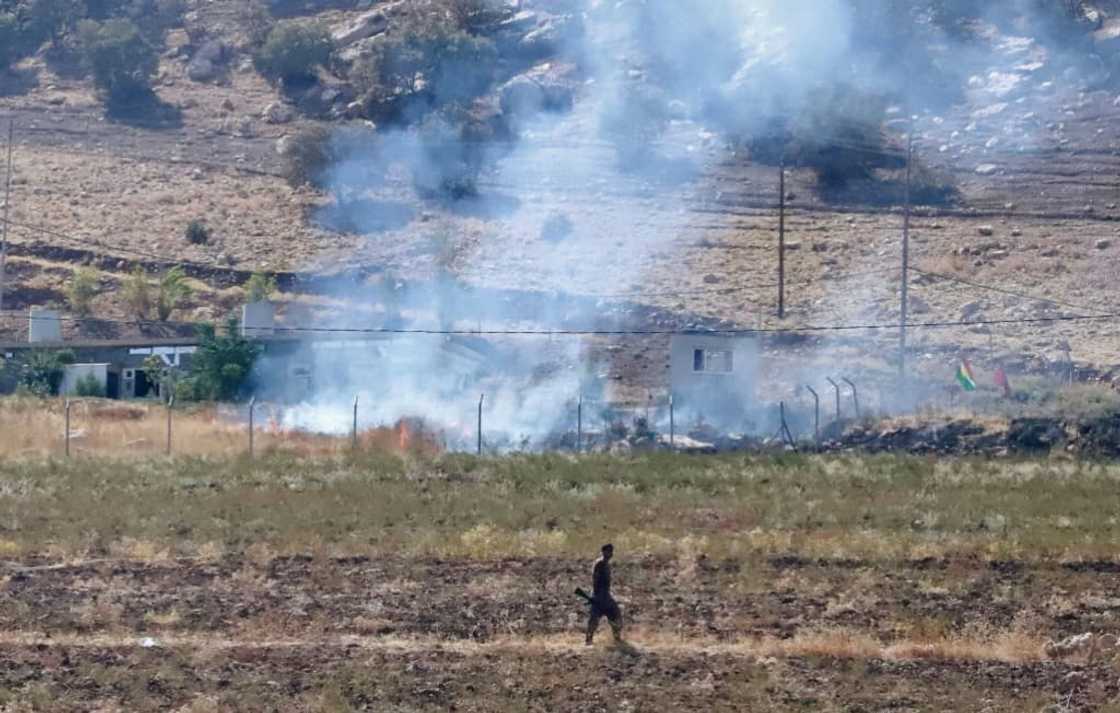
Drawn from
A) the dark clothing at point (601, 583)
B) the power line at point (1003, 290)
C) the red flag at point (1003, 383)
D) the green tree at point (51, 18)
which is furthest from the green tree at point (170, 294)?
the dark clothing at point (601, 583)

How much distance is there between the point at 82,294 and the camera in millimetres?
59438

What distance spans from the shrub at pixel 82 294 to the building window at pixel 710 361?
22355 millimetres

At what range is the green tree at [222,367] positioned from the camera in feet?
158

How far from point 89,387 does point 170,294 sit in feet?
36.1

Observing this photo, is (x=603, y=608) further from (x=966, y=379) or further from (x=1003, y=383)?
(x=1003, y=383)

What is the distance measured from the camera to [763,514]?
102 ft

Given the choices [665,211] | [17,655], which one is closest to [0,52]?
[665,211]

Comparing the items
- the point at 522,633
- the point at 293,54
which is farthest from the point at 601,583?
the point at 293,54

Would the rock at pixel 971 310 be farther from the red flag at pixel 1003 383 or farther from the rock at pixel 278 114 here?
the rock at pixel 278 114

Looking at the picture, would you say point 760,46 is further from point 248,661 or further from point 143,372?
point 248,661

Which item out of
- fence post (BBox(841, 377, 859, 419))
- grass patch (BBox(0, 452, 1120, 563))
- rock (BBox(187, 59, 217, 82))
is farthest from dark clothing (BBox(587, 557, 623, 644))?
rock (BBox(187, 59, 217, 82))

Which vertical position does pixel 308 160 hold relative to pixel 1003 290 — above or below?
above

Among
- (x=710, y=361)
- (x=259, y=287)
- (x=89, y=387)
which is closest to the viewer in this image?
(x=710, y=361)

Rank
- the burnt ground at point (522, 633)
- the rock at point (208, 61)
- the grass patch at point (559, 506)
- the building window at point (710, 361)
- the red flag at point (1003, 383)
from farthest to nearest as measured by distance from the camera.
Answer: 1. the rock at point (208, 61)
2. the building window at point (710, 361)
3. the red flag at point (1003, 383)
4. the grass patch at point (559, 506)
5. the burnt ground at point (522, 633)
